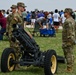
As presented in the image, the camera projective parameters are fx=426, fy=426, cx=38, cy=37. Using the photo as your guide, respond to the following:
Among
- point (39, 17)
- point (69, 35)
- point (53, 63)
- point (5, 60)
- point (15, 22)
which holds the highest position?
point (39, 17)

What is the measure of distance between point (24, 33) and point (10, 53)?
0.62 metres

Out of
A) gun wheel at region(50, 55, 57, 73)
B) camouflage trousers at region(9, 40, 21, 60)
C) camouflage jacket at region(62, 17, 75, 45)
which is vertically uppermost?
camouflage jacket at region(62, 17, 75, 45)

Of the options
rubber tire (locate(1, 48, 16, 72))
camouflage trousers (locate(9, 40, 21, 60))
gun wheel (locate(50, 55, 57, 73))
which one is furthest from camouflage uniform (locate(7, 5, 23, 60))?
gun wheel (locate(50, 55, 57, 73))

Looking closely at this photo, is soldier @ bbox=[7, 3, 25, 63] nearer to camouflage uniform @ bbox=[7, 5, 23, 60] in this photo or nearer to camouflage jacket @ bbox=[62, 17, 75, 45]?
camouflage uniform @ bbox=[7, 5, 23, 60]

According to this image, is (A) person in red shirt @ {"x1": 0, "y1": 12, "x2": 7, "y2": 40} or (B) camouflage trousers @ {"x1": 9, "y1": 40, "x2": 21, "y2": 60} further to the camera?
(A) person in red shirt @ {"x1": 0, "y1": 12, "x2": 7, "y2": 40}

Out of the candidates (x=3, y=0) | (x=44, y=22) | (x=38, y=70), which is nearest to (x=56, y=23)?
(x=44, y=22)

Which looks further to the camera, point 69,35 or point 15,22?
point 15,22

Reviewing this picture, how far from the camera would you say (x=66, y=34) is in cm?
1090

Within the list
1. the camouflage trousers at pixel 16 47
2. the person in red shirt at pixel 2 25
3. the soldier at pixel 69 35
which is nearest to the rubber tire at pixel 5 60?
the camouflage trousers at pixel 16 47

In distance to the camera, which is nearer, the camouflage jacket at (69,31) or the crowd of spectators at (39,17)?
the camouflage jacket at (69,31)

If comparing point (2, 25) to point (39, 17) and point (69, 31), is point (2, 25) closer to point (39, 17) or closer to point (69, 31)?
point (69, 31)

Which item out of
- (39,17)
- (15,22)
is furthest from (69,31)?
(39,17)

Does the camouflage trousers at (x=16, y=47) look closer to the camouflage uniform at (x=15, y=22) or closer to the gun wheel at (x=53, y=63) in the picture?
the camouflage uniform at (x=15, y=22)

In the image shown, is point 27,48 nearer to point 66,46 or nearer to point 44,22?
point 66,46
